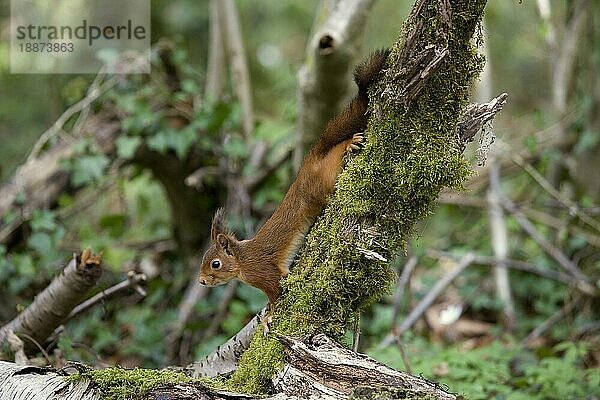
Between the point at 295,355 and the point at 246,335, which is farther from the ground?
the point at 246,335

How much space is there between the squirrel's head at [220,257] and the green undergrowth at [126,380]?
2.59 feet

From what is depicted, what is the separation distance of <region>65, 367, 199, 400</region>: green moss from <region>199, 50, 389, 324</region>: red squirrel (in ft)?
1.62

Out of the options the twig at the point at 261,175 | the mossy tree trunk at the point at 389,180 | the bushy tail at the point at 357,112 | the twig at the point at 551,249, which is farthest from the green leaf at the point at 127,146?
the mossy tree trunk at the point at 389,180

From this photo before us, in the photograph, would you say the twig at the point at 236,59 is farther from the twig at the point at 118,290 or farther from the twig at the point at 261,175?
the twig at the point at 118,290

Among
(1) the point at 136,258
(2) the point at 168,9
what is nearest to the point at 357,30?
A: (1) the point at 136,258

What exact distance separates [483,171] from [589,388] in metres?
2.41

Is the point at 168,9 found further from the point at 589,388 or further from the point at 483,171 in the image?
the point at 589,388

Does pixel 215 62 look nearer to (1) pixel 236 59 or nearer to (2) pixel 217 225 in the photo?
(1) pixel 236 59

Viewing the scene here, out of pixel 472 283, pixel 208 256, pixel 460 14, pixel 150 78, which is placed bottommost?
pixel 208 256

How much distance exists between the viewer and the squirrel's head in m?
2.74

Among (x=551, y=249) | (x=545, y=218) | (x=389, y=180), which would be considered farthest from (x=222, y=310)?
(x=389, y=180)

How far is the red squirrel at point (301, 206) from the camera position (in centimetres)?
218

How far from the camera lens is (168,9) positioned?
308 inches

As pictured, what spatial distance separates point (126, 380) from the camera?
6.27ft
